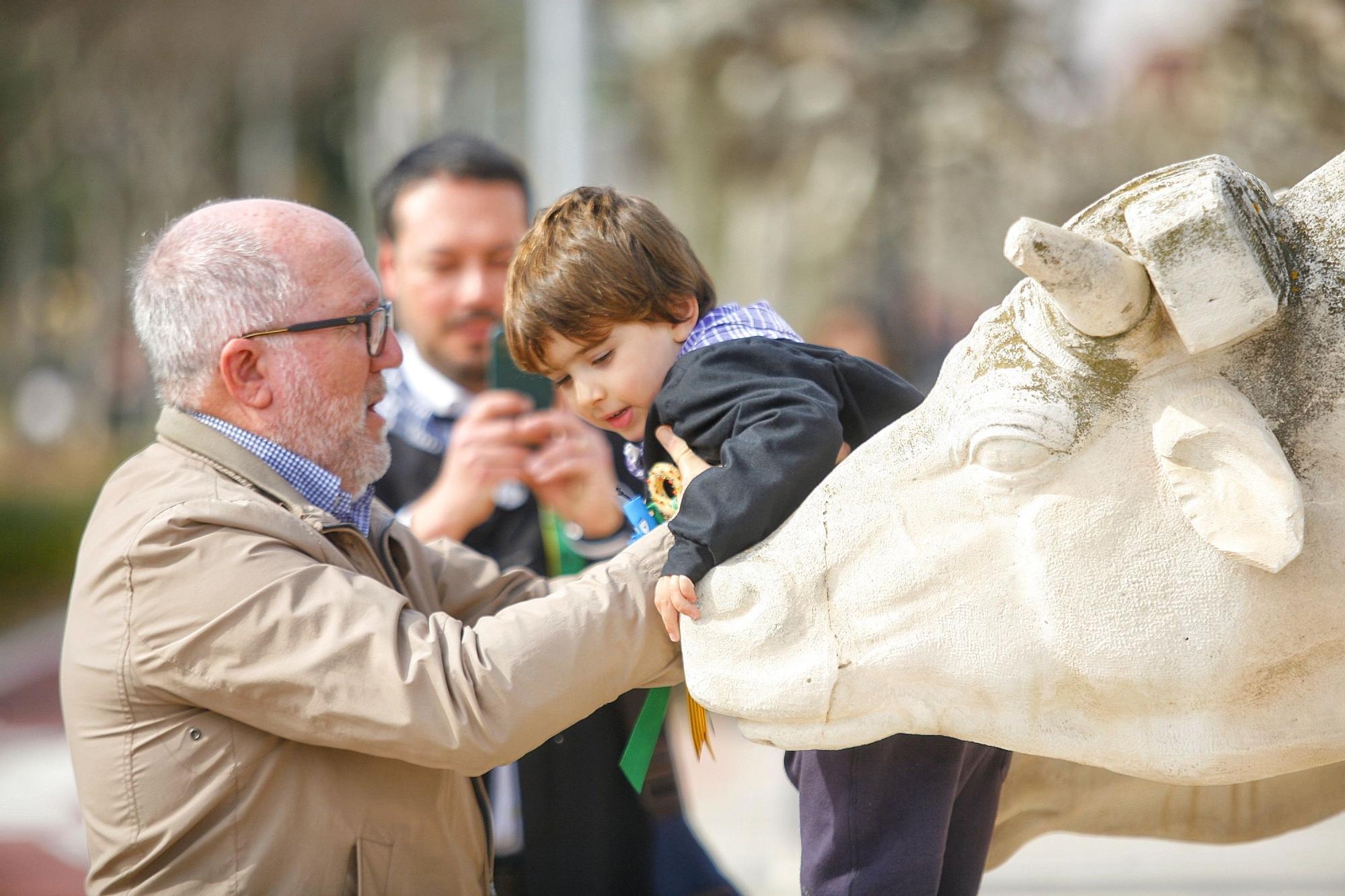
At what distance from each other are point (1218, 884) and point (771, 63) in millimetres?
8700

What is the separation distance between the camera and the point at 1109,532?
1.73 m

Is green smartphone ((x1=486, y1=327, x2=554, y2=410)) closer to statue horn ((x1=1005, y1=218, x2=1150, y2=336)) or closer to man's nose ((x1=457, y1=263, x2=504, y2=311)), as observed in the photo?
man's nose ((x1=457, y1=263, x2=504, y2=311))

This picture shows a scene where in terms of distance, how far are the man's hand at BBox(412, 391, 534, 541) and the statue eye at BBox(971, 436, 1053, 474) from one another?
174cm

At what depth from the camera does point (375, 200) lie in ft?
13.4

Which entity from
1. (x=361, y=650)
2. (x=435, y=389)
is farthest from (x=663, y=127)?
(x=361, y=650)

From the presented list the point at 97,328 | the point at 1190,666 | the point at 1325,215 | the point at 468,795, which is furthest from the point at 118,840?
the point at 97,328

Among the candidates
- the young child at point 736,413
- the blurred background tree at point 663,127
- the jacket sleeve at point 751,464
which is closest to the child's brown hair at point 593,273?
the young child at point 736,413

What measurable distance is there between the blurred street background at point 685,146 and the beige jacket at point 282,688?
88 cm

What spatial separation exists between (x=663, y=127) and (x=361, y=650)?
12469mm

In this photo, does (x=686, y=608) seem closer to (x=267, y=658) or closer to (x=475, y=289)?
(x=267, y=658)

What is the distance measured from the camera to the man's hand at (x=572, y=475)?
327cm

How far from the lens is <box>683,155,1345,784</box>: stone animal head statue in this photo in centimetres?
158

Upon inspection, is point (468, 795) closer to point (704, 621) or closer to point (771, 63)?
point (704, 621)

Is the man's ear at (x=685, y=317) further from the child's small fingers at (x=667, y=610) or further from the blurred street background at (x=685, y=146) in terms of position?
the blurred street background at (x=685, y=146)
